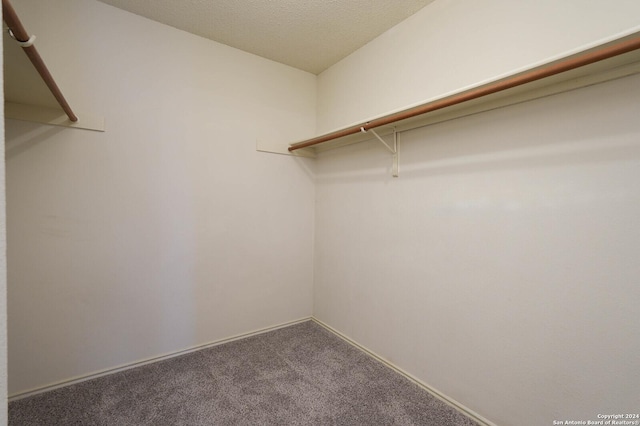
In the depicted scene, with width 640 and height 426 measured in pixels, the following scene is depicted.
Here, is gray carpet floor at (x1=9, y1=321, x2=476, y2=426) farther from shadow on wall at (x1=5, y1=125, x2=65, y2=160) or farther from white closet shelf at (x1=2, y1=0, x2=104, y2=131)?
white closet shelf at (x1=2, y1=0, x2=104, y2=131)

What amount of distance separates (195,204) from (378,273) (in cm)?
164

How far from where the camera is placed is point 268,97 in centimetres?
262

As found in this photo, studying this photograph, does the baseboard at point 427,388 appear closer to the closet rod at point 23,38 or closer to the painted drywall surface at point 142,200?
the painted drywall surface at point 142,200

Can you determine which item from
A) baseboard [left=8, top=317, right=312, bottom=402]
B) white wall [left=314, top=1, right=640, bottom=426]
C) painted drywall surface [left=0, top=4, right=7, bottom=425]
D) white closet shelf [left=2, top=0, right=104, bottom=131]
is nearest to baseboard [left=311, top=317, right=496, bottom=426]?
white wall [left=314, top=1, right=640, bottom=426]

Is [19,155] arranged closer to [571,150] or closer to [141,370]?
[141,370]

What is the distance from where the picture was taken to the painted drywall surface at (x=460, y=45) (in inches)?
48.5

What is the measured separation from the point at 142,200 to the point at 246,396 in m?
1.60

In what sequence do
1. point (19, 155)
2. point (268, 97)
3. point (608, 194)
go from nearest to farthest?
point (608, 194) → point (19, 155) → point (268, 97)

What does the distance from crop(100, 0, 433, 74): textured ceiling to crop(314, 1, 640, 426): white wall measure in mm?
186

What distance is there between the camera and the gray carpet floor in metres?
1.58

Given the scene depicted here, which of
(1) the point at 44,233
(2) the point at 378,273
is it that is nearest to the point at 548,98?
(2) the point at 378,273

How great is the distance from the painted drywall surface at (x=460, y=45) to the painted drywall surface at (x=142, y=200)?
0.79 metres

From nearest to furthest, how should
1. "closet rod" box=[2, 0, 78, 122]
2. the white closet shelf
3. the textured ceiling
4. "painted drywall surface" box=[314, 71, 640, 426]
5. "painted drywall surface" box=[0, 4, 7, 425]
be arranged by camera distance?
"painted drywall surface" box=[0, 4, 7, 425]
"closet rod" box=[2, 0, 78, 122]
the white closet shelf
"painted drywall surface" box=[314, 71, 640, 426]
the textured ceiling

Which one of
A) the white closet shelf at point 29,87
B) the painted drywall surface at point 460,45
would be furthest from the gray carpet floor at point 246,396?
the painted drywall surface at point 460,45
